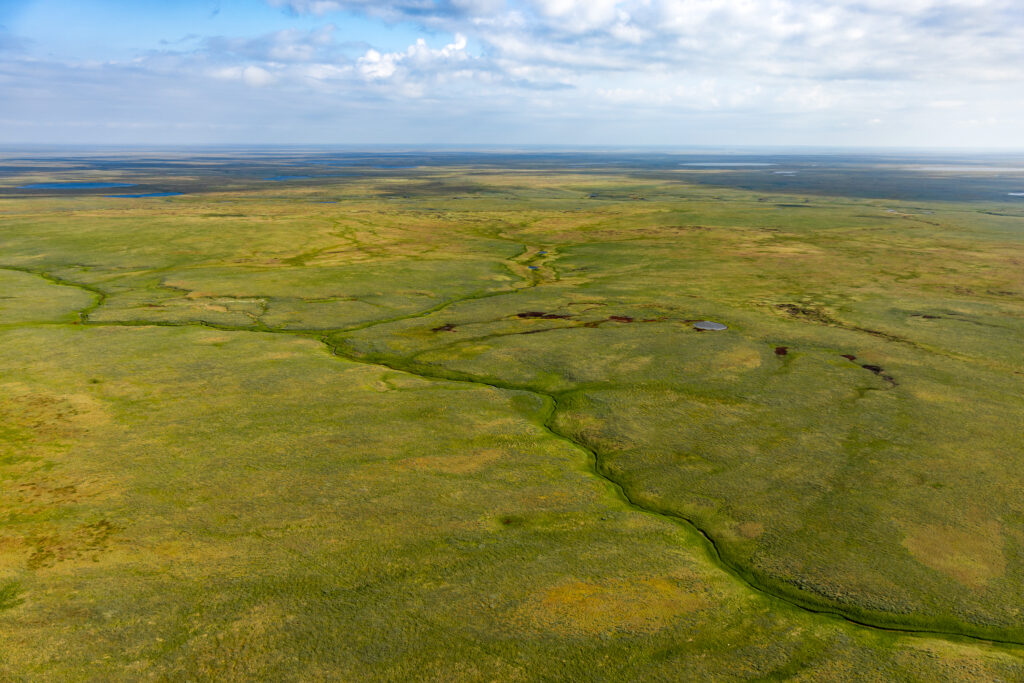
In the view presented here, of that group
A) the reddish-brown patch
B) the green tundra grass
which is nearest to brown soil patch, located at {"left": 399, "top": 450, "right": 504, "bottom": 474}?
the green tundra grass

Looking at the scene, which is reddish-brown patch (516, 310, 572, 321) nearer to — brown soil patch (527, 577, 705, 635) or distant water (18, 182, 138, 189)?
brown soil patch (527, 577, 705, 635)

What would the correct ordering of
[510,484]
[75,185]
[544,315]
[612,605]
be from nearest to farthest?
[612,605] < [510,484] < [544,315] < [75,185]

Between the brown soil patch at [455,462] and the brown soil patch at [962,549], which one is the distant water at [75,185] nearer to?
the brown soil patch at [455,462]

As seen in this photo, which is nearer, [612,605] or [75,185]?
[612,605]

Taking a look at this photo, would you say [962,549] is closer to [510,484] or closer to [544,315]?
[510,484]

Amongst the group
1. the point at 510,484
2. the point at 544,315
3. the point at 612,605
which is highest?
the point at 544,315

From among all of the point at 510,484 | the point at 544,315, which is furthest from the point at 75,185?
the point at 510,484

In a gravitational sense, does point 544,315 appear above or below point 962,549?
above

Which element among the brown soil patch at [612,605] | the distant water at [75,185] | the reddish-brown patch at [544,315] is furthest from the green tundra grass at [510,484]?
the distant water at [75,185]

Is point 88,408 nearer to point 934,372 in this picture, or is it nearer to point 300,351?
point 300,351

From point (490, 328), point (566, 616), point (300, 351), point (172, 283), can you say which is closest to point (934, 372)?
point (490, 328)
